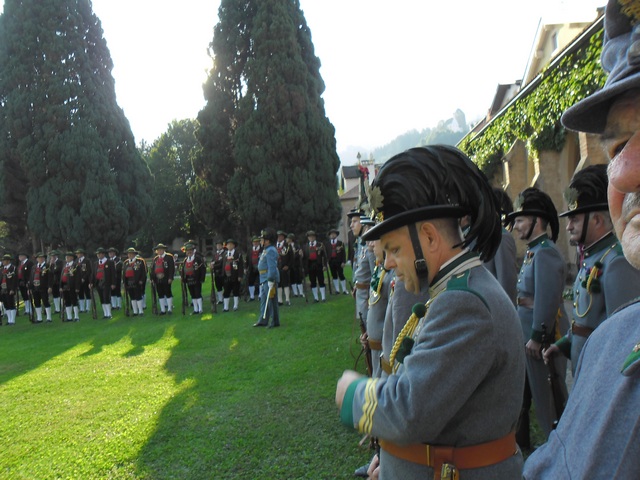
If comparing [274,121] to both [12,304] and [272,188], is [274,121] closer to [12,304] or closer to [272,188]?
[272,188]

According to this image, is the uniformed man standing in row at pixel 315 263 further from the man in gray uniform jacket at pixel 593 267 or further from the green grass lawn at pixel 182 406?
the man in gray uniform jacket at pixel 593 267

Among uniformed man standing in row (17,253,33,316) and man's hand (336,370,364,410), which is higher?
uniformed man standing in row (17,253,33,316)

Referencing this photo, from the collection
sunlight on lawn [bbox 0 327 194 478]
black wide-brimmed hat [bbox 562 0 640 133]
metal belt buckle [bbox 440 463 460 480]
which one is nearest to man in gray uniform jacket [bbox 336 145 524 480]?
metal belt buckle [bbox 440 463 460 480]

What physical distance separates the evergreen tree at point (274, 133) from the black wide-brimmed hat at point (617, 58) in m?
18.4

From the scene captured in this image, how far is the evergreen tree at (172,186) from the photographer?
140 feet

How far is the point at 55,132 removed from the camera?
22.8 metres

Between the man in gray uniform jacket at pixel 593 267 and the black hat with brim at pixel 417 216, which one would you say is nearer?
the black hat with brim at pixel 417 216

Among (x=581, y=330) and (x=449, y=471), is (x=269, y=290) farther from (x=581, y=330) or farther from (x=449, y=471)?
(x=449, y=471)

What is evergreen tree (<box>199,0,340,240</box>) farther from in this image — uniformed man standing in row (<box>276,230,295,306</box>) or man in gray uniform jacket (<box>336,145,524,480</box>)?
man in gray uniform jacket (<box>336,145,524,480</box>)

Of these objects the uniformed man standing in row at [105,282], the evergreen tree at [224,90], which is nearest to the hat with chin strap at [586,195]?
the uniformed man standing in row at [105,282]

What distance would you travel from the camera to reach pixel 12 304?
15906 mm

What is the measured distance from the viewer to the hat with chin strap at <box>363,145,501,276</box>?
1840 millimetres

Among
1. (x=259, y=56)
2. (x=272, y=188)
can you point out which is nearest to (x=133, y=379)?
(x=272, y=188)

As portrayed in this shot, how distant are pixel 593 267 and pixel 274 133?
16939mm
